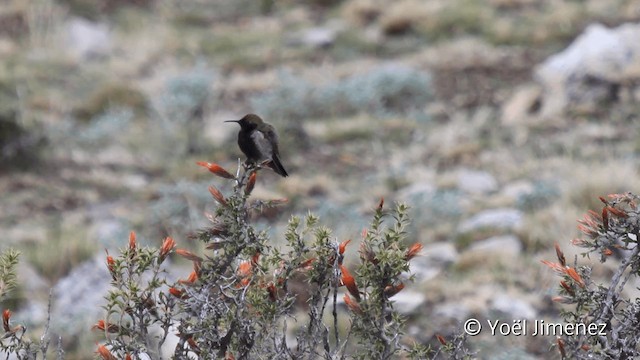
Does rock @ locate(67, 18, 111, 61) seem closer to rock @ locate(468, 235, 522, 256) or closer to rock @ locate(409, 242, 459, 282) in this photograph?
rock @ locate(409, 242, 459, 282)

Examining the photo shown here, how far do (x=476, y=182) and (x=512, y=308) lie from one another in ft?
10.2

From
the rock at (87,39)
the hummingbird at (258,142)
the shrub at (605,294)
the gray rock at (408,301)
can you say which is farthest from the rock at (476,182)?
the rock at (87,39)

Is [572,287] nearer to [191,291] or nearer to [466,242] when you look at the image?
[191,291]

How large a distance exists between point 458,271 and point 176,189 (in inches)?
106

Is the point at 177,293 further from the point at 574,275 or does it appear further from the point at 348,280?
the point at 574,275

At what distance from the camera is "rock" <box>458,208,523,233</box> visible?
6742 mm

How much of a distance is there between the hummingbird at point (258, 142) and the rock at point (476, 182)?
4.59 metres

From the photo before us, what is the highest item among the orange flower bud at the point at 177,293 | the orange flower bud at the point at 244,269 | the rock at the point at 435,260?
the rock at the point at 435,260

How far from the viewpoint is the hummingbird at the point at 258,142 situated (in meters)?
3.67

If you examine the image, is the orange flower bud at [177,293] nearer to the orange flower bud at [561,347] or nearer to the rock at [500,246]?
the orange flower bud at [561,347]

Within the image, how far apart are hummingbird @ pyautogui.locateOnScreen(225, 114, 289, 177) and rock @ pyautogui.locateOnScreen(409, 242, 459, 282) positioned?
2.58 m

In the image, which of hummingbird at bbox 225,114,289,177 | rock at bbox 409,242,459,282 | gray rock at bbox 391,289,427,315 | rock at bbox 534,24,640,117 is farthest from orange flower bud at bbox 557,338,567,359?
rock at bbox 534,24,640,117

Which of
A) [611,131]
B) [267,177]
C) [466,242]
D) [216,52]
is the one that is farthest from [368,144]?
[216,52]

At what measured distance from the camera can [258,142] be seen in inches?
144
